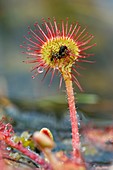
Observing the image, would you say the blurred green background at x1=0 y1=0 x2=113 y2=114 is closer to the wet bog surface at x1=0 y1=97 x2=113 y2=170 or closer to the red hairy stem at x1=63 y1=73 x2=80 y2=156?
the wet bog surface at x1=0 y1=97 x2=113 y2=170

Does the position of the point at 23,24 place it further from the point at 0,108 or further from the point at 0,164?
the point at 0,164

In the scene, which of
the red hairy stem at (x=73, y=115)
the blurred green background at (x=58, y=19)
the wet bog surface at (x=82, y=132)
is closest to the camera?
the red hairy stem at (x=73, y=115)

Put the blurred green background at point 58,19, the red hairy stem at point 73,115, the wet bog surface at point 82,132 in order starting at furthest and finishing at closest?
the blurred green background at point 58,19 < the wet bog surface at point 82,132 < the red hairy stem at point 73,115

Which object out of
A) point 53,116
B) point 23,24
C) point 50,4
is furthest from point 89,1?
point 53,116

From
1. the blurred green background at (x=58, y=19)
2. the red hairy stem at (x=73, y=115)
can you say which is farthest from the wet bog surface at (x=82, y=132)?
the blurred green background at (x=58, y=19)

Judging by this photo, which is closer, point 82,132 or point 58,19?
point 82,132

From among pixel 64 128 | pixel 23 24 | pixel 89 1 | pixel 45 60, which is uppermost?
pixel 89 1

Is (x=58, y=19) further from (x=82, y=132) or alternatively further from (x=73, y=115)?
(x=73, y=115)

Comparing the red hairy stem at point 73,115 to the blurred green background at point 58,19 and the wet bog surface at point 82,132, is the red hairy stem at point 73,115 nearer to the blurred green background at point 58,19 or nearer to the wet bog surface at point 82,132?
the wet bog surface at point 82,132

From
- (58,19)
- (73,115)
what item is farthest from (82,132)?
(58,19)
